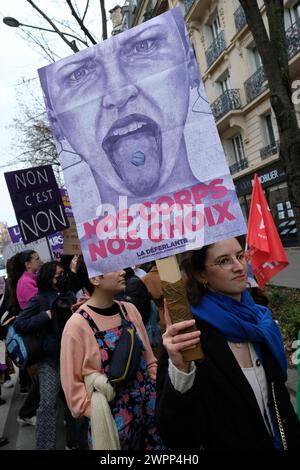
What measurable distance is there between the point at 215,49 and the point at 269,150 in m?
6.74

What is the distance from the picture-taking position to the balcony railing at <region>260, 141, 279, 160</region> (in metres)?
16.7

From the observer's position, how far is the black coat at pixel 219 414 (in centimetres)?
163

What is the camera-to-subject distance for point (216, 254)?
1.90 meters

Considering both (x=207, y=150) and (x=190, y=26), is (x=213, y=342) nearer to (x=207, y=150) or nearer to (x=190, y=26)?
(x=207, y=150)

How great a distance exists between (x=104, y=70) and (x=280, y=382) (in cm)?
147

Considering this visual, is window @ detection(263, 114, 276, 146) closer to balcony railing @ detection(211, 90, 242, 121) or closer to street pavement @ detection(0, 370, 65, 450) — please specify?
balcony railing @ detection(211, 90, 242, 121)

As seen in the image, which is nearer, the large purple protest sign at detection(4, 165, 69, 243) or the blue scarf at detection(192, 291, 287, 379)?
the blue scarf at detection(192, 291, 287, 379)

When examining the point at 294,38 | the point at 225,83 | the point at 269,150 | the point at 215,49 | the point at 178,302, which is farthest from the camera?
the point at 225,83

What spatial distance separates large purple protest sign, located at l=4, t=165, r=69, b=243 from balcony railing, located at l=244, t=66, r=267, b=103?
14733mm

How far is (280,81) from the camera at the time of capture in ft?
18.5

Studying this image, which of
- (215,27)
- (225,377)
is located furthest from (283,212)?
(225,377)

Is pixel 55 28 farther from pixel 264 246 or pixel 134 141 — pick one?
pixel 134 141

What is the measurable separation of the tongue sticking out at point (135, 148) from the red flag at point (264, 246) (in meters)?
2.41

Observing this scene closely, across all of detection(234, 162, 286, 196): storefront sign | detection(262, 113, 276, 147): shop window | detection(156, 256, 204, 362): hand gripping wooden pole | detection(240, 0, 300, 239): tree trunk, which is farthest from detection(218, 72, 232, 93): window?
detection(156, 256, 204, 362): hand gripping wooden pole
